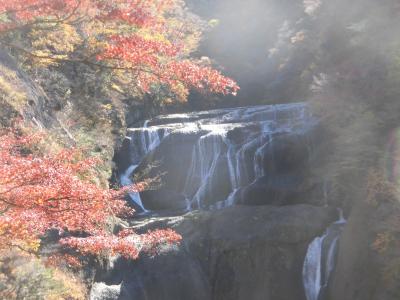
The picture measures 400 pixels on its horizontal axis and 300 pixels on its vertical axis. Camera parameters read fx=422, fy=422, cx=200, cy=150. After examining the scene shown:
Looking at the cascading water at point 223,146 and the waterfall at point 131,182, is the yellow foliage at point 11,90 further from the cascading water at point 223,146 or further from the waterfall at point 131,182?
the cascading water at point 223,146

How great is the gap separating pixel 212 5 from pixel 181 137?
2909 centimetres

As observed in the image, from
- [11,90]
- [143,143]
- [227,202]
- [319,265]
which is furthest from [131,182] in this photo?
[319,265]

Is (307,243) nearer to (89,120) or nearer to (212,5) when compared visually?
(89,120)

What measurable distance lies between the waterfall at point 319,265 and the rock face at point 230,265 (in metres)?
0.17

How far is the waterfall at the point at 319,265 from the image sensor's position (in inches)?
407

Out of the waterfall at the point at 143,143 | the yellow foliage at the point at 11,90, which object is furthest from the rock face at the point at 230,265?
the waterfall at the point at 143,143

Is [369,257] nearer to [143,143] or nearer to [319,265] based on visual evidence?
[319,265]

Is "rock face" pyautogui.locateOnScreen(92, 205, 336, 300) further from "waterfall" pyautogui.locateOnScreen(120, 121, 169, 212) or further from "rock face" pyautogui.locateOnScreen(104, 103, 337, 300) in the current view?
"waterfall" pyautogui.locateOnScreen(120, 121, 169, 212)

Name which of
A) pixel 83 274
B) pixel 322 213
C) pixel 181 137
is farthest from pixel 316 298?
pixel 181 137

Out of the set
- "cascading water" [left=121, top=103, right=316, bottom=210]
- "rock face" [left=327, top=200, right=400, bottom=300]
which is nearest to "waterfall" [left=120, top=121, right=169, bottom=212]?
"cascading water" [left=121, top=103, right=316, bottom=210]

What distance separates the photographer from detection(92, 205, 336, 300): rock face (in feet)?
34.3

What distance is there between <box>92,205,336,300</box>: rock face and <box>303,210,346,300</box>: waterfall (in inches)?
6.6

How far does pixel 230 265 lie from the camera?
36.0ft

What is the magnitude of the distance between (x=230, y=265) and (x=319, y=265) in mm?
2234
